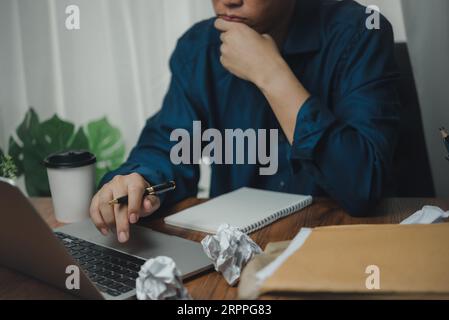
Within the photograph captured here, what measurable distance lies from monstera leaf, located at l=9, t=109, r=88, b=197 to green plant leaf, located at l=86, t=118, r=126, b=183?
0.20 feet

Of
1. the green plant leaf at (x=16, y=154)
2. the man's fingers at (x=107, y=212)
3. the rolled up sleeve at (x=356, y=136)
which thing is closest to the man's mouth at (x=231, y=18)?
the rolled up sleeve at (x=356, y=136)

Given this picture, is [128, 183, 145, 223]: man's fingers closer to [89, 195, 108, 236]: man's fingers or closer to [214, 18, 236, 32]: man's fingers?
[89, 195, 108, 236]: man's fingers

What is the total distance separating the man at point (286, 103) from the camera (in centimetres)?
101

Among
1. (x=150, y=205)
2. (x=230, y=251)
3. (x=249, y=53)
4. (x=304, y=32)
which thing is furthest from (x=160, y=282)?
(x=304, y=32)

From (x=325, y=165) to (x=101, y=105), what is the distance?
3.15 ft

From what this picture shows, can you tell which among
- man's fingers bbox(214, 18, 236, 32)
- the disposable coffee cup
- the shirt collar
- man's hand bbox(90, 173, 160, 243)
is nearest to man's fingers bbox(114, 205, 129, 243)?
man's hand bbox(90, 173, 160, 243)

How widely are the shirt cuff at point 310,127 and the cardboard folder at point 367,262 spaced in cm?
26

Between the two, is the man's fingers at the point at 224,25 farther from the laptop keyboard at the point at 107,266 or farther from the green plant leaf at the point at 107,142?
the green plant leaf at the point at 107,142

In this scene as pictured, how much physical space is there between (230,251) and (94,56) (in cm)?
118

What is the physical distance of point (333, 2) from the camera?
1310 millimetres

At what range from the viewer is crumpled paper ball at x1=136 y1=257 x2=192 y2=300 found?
0.62 m
